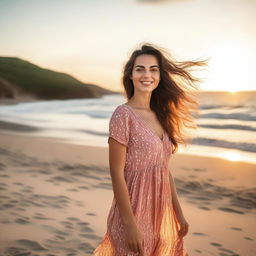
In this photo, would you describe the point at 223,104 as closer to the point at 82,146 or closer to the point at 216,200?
the point at 82,146

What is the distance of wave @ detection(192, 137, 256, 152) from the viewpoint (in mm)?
11518

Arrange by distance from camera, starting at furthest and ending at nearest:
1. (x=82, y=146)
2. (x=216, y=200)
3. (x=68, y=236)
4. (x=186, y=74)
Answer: (x=82, y=146) → (x=216, y=200) → (x=68, y=236) → (x=186, y=74)

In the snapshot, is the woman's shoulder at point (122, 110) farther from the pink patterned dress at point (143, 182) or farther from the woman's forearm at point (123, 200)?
the woman's forearm at point (123, 200)

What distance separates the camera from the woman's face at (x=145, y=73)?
8.11ft

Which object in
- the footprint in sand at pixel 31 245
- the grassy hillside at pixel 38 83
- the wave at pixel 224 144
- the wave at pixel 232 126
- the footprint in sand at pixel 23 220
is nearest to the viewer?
the footprint in sand at pixel 31 245

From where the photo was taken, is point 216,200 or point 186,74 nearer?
point 186,74

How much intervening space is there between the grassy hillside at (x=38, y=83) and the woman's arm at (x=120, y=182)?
37.5m

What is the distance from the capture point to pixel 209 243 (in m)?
4.59

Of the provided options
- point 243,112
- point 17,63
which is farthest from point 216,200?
point 17,63

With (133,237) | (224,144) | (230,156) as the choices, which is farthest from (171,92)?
(224,144)

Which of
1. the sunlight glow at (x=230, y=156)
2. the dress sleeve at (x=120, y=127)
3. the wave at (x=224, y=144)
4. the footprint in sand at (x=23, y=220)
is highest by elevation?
the dress sleeve at (x=120, y=127)

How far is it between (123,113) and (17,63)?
58.1 metres

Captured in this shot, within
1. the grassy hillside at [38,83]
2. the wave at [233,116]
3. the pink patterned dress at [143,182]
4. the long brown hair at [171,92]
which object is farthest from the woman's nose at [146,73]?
the grassy hillside at [38,83]

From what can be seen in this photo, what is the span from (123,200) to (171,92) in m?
0.87
